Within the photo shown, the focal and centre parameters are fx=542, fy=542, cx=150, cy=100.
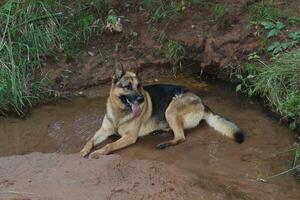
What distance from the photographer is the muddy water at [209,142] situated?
528 cm

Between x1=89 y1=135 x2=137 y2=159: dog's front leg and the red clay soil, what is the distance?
1.15 feet

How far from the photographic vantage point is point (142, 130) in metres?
6.45

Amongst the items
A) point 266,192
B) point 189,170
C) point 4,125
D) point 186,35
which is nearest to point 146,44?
point 186,35

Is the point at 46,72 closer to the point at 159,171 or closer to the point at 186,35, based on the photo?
the point at 186,35

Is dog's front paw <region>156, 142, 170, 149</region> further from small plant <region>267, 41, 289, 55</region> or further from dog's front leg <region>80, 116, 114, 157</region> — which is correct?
small plant <region>267, 41, 289, 55</region>

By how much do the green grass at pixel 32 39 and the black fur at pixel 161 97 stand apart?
1.53 metres

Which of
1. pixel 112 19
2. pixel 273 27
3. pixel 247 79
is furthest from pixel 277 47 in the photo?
pixel 112 19

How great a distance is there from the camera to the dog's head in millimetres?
6281

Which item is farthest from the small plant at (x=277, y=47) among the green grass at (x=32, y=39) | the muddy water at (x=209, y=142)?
the green grass at (x=32, y=39)

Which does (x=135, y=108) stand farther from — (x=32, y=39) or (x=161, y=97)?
(x=32, y=39)

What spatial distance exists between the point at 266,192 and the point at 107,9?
427cm

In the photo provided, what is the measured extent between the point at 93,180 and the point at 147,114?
1.74 meters

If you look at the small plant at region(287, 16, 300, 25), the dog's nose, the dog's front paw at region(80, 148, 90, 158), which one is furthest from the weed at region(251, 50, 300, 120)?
the dog's front paw at region(80, 148, 90, 158)

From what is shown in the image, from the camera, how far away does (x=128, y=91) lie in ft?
20.6
